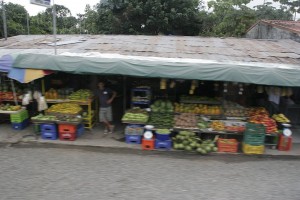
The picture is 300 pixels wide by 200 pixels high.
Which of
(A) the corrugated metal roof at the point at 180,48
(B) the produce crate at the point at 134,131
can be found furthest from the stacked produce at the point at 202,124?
(A) the corrugated metal roof at the point at 180,48

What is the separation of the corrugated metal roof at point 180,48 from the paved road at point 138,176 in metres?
3.47

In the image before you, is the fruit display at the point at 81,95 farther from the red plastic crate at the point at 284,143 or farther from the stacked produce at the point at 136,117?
the red plastic crate at the point at 284,143

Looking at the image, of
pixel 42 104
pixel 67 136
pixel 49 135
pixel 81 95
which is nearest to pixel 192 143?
pixel 67 136

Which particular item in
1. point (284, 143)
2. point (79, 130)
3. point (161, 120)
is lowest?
point (284, 143)

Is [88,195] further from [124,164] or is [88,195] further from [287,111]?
[287,111]

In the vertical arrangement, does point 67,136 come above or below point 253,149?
above

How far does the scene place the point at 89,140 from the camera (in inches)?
358

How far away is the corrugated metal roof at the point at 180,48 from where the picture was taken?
32.6ft

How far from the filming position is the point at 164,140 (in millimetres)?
8531

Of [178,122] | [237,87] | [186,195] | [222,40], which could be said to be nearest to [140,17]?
[222,40]

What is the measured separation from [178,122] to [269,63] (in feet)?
11.1

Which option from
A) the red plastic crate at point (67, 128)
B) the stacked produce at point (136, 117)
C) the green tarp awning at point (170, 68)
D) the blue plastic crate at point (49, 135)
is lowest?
the blue plastic crate at point (49, 135)

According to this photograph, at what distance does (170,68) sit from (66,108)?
3.61 metres

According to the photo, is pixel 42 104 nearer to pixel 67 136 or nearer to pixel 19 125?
pixel 19 125
